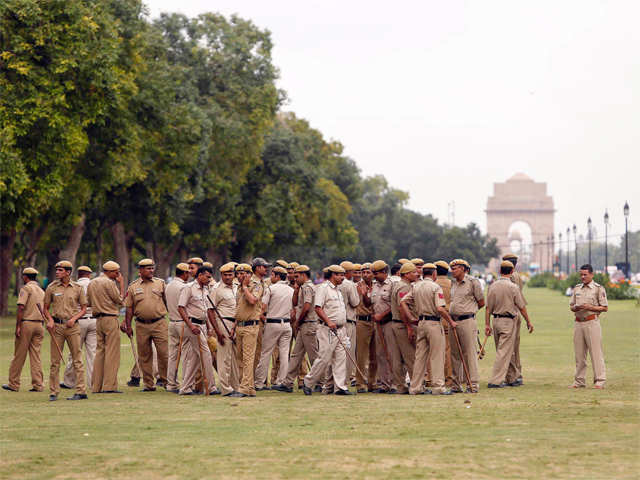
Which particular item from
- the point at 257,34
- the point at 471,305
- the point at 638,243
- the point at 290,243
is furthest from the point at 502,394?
the point at 638,243

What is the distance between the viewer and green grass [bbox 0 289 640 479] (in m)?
9.35

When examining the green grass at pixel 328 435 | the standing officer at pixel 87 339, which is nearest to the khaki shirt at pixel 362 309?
the green grass at pixel 328 435

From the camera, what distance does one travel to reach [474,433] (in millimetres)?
11180

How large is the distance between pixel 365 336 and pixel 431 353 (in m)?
1.45

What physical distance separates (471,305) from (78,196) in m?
23.5

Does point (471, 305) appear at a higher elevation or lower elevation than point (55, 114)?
lower

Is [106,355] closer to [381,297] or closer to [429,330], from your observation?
[381,297]

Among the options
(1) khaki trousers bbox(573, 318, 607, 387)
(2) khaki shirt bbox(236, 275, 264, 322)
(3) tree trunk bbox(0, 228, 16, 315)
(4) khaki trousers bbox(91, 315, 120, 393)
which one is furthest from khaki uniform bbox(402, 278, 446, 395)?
(3) tree trunk bbox(0, 228, 16, 315)

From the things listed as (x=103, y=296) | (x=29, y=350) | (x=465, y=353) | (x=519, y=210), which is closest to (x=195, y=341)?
(x=103, y=296)

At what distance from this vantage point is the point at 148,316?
16.2 metres

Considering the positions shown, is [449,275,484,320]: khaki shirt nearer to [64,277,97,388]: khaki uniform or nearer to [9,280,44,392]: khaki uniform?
[64,277,97,388]: khaki uniform

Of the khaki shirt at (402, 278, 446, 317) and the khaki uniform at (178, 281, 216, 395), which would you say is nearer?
the khaki shirt at (402, 278, 446, 317)

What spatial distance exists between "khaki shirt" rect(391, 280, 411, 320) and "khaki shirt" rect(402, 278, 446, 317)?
31cm

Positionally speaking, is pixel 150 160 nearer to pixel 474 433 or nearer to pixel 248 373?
pixel 248 373
